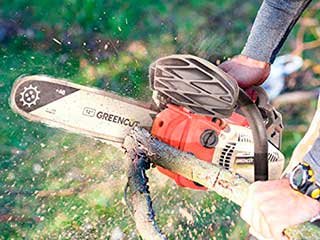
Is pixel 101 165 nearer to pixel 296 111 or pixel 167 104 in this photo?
pixel 167 104

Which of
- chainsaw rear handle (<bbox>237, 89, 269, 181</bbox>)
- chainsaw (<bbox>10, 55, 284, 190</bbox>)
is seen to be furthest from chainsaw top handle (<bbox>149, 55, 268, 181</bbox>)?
chainsaw (<bbox>10, 55, 284, 190</bbox>)

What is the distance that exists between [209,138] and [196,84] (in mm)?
392

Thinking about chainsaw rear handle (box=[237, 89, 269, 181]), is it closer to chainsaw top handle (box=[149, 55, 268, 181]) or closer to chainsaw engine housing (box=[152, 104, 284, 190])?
chainsaw top handle (box=[149, 55, 268, 181])

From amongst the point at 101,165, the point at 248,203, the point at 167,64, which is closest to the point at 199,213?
the point at 101,165

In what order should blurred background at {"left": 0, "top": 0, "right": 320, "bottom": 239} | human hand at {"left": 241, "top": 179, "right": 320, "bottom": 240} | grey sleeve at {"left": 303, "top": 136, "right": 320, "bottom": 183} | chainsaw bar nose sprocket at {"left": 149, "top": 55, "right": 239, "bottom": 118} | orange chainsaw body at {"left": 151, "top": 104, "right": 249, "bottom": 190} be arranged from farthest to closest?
blurred background at {"left": 0, "top": 0, "right": 320, "bottom": 239} → orange chainsaw body at {"left": 151, "top": 104, "right": 249, "bottom": 190} → chainsaw bar nose sprocket at {"left": 149, "top": 55, "right": 239, "bottom": 118} → grey sleeve at {"left": 303, "top": 136, "right": 320, "bottom": 183} → human hand at {"left": 241, "top": 179, "right": 320, "bottom": 240}

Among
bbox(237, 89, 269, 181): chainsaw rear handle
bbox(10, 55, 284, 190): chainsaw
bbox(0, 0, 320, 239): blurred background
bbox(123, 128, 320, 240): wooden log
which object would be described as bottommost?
bbox(0, 0, 320, 239): blurred background

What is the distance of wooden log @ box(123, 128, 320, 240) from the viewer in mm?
1308

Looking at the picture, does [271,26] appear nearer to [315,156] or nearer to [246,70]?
[246,70]

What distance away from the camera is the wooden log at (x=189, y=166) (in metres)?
1.31

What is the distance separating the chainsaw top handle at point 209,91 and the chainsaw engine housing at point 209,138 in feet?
0.83

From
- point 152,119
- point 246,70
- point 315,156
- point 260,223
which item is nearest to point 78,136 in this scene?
point 152,119

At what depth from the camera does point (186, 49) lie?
2.71m

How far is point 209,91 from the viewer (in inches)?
55.0

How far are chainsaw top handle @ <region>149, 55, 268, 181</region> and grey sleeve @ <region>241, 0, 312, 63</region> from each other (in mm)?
204
